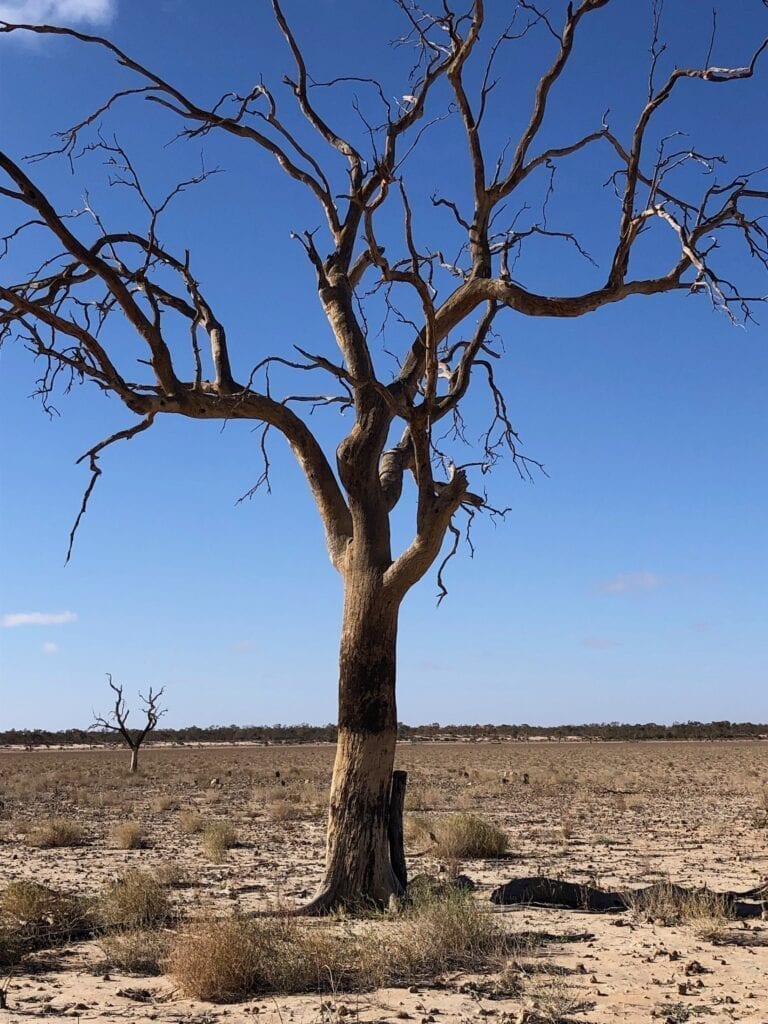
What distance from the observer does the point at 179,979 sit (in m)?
7.06

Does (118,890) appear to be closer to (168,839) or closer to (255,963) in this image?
(255,963)

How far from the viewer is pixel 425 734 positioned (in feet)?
324

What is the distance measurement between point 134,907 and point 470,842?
670 cm

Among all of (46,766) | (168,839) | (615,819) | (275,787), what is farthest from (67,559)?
(46,766)

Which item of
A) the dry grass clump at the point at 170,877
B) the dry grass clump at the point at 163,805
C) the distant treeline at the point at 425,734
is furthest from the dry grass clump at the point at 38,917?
the distant treeline at the point at 425,734

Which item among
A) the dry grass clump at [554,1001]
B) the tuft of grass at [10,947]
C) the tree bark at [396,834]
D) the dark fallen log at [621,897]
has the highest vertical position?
the tree bark at [396,834]

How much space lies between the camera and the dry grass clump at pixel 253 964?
22.6ft

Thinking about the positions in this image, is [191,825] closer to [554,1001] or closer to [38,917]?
[38,917]

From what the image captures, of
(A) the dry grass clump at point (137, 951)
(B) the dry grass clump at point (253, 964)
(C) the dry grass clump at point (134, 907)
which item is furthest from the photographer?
(C) the dry grass clump at point (134, 907)

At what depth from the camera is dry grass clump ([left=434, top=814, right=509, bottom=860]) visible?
14.9 metres

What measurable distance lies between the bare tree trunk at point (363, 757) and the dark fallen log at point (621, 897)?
1.63m

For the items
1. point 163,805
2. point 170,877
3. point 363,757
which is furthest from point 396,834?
point 163,805

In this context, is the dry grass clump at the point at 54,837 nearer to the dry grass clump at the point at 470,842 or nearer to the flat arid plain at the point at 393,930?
the flat arid plain at the point at 393,930

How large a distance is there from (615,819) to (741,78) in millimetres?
14731
